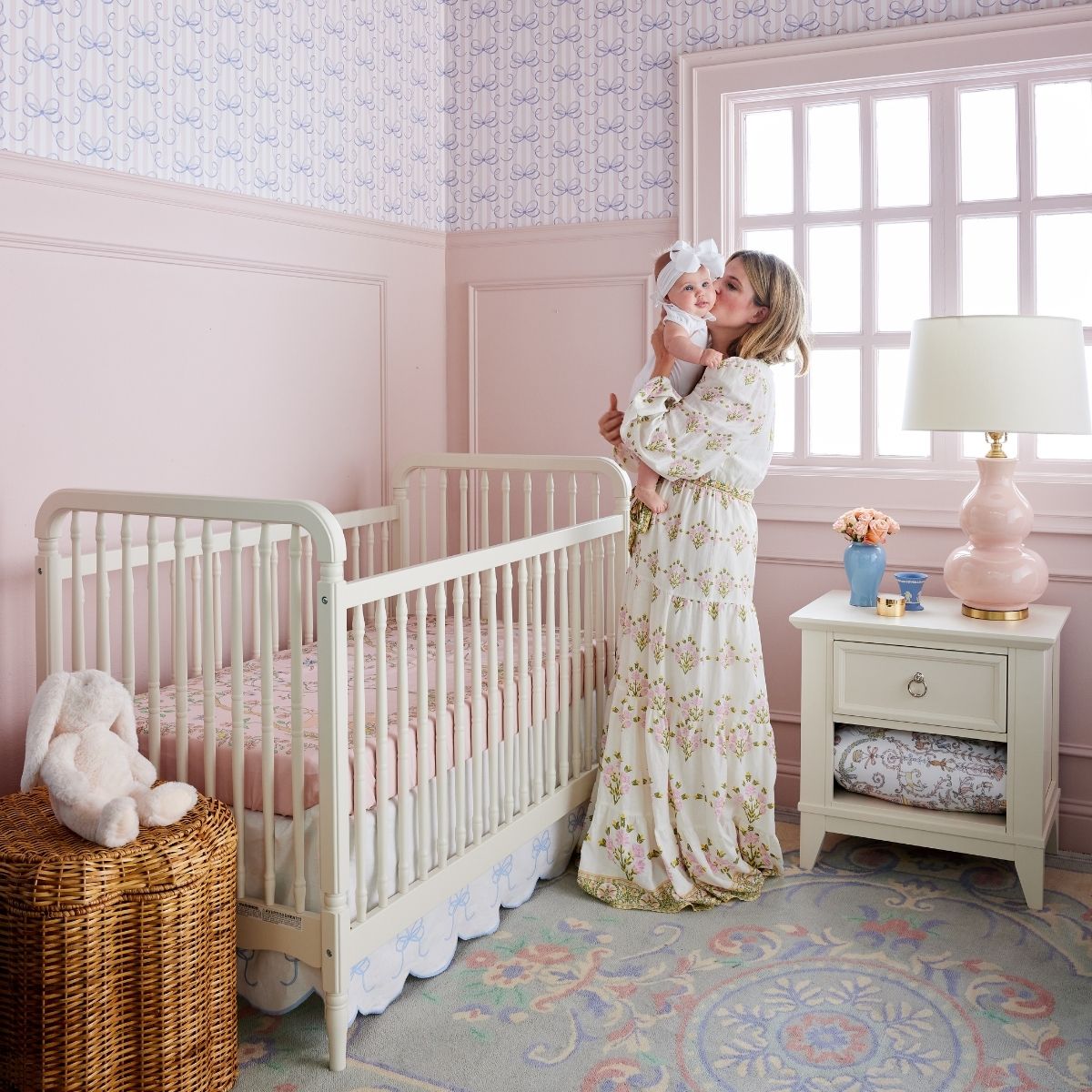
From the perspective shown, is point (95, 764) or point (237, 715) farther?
point (237, 715)

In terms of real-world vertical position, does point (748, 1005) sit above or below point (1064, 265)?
below

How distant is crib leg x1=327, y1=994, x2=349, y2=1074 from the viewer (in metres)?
1.87

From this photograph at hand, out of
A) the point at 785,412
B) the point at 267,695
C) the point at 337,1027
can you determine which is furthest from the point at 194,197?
the point at 337,1027

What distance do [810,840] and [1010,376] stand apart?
3.57 ft

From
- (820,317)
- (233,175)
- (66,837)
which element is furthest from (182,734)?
(820,317)

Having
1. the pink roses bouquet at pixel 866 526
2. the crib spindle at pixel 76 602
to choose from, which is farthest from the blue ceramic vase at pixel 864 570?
the crib spindle at pixel 76 602

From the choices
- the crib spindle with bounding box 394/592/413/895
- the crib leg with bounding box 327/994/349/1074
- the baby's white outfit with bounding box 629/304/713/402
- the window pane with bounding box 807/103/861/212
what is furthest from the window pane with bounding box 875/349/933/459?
the crib leg with bounding box 327/994/349/1074

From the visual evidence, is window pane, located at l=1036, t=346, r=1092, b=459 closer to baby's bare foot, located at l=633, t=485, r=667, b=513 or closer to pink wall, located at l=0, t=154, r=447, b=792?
baby's bare foot, located at l=633, t=485, r=667, b=513

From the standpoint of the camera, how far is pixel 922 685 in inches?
101

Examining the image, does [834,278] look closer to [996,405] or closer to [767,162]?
[767,162]

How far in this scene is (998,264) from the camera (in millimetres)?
2881

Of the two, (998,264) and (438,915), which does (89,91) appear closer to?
(438,915)

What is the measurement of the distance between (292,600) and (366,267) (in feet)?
4.91

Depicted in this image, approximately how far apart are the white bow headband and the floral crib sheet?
3.47 feet
